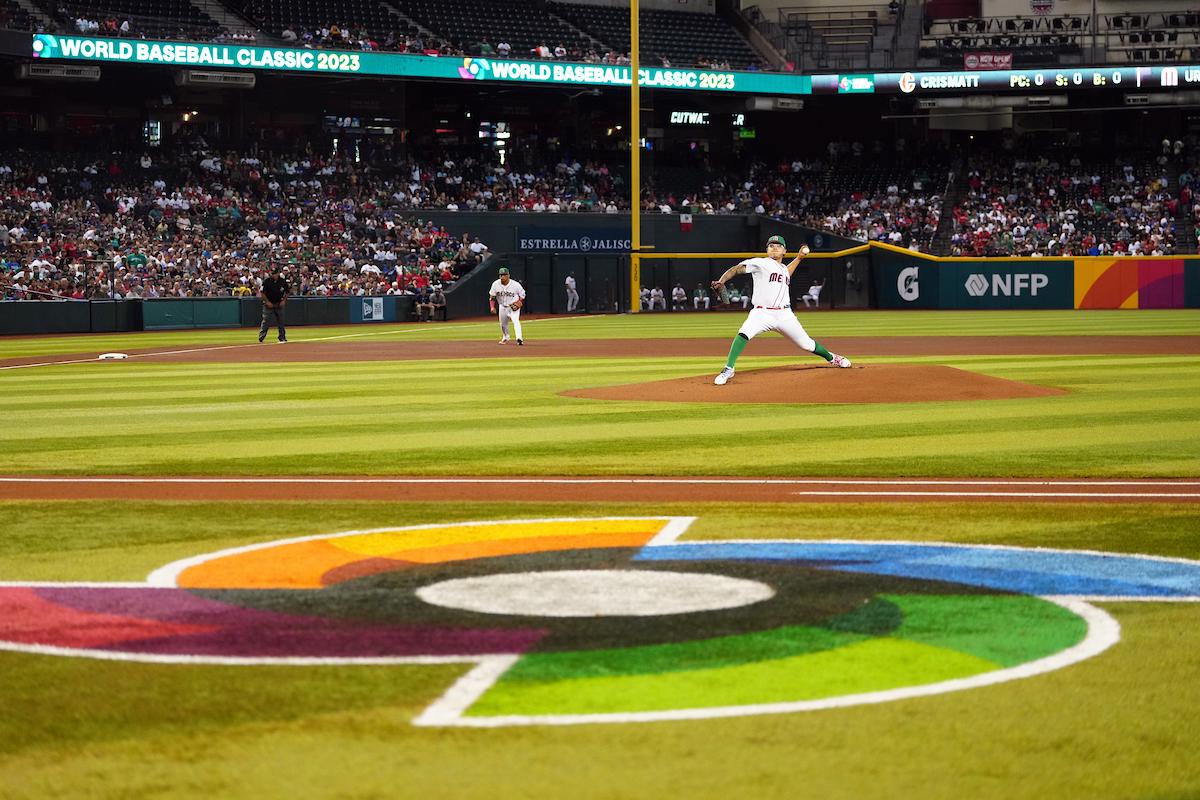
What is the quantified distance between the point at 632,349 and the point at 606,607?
22.6 metres

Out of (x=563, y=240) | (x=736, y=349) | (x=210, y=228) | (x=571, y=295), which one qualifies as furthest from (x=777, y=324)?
(x=563, y=240)

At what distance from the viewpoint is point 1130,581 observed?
5.88 metres

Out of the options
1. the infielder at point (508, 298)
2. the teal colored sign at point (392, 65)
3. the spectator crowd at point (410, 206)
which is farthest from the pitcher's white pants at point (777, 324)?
the teal colored sign at point (392, 65)

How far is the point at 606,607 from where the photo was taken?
536cm

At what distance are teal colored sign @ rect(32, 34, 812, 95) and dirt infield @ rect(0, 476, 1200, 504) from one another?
3844 centimetres

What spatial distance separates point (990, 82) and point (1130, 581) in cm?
5415

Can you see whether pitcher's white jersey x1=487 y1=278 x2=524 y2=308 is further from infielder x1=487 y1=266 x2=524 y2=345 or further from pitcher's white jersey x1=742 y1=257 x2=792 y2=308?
pitcher's white jersey x1=742 y1=257 x2=792 y2=308

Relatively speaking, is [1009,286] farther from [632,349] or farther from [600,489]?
[600,489]

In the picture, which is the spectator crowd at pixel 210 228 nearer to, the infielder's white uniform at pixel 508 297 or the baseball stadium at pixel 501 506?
the baseball stadium at pixel 501 506

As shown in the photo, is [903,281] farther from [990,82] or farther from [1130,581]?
[1130,581]

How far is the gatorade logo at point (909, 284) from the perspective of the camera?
51875mm

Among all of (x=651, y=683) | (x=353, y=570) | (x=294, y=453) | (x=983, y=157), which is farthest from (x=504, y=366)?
(x=983, y=157)

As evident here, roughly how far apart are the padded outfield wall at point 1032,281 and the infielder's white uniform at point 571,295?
10806 millimetres

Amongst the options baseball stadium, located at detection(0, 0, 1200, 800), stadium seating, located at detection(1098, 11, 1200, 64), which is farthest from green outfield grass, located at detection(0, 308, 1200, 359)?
stadium seating, located at detection(1098, 11, 1200, 64)
